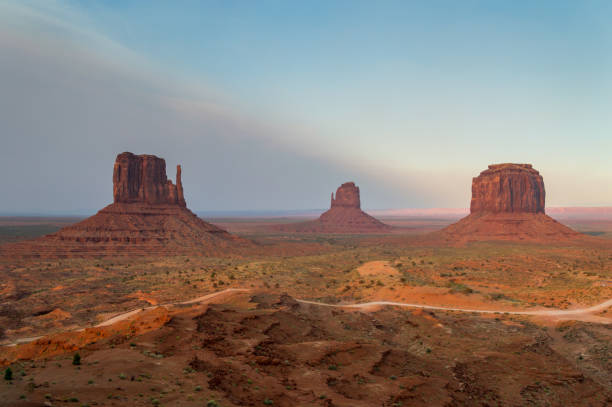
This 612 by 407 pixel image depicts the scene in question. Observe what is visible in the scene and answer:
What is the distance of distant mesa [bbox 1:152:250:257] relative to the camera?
3494 inches

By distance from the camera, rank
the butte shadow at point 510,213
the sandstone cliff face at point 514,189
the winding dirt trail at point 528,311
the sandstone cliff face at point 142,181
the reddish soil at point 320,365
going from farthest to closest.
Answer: the sandstone cliff face at point 514,189
the butte shadow at point 510,213
the sandstone cliff face at point 142,181
the winding dirt trail at point 528,311
the reddish soil at point 320,365

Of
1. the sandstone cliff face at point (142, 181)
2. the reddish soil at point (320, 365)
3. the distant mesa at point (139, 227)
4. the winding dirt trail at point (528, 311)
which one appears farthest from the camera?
the sandstone cliff face at point (142, 181)

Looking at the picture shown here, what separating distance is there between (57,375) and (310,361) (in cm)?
1284

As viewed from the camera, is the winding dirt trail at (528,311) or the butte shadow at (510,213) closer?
the winding dirt trail at (528,311)

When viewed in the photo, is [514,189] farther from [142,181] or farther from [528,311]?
[142,181]

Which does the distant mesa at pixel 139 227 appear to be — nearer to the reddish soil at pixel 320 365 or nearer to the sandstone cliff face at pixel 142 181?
the sandstone cliff face at pixel 142 181

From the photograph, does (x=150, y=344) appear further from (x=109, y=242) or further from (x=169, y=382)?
(x=109, y=242)

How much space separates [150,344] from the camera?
21.9 m

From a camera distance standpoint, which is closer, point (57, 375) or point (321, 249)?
point (57, 375)

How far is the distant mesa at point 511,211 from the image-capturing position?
11524 cm

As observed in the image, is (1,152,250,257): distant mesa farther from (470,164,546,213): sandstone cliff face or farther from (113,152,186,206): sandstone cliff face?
(470,164,546,213): sandstone cliff face

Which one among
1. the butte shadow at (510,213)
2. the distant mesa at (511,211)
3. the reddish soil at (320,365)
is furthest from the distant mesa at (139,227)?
the distant mesa at (511,211)

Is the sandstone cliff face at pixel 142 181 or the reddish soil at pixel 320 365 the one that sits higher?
the sandstone cliff face at pixel 142 181

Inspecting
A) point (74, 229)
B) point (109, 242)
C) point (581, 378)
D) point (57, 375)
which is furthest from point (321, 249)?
point (57, 375)
